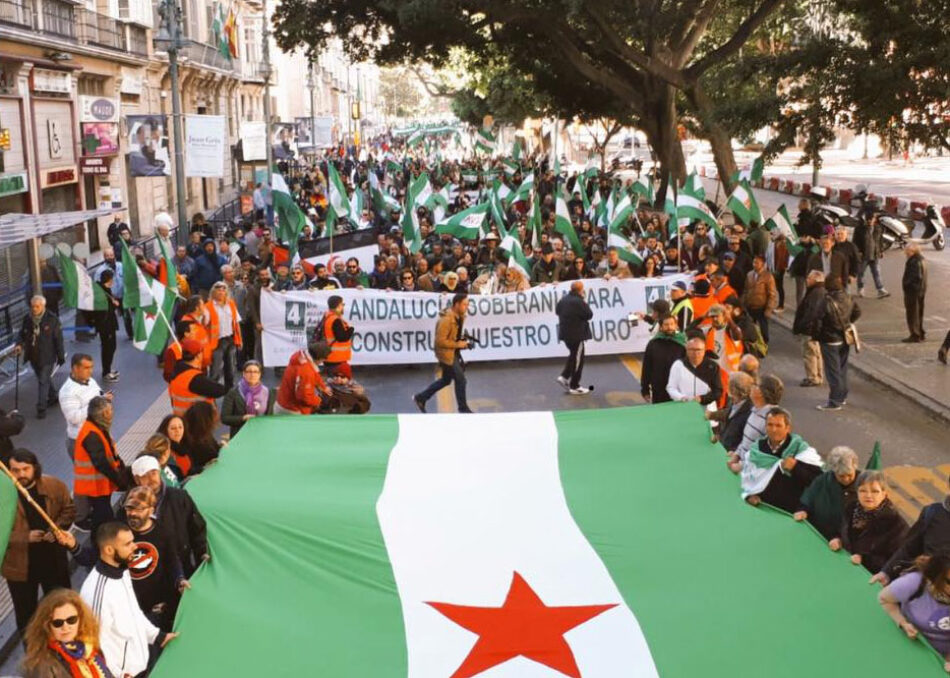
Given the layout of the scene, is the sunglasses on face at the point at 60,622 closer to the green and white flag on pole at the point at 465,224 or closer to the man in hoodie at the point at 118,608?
the man in hoodie at the point at 118,608

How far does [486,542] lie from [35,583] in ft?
9.62

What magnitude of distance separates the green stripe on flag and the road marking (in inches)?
272

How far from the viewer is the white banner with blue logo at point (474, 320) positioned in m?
15.3

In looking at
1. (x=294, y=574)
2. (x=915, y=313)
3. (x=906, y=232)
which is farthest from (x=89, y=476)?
(x=906, y=232)

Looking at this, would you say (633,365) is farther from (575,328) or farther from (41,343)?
(41,343)

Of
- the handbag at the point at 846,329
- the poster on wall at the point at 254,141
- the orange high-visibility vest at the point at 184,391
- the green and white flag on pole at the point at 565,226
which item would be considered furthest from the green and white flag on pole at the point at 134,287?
the poster on wall at the point at 254,141

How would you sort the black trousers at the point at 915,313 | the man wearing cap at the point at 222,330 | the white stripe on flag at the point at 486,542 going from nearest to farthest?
the white stripe on flag at the point at 486,542 → the man wearing cap at the point at 222,330 → the black trousers at the point at 915,313

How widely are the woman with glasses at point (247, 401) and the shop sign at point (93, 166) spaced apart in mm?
19202

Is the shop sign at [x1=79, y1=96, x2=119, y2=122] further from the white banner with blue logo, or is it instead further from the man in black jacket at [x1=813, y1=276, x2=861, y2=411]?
the man in black jacket at [x1=813, y1=276, x2=861, y2=411]

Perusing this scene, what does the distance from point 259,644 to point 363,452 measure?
285 centimetres

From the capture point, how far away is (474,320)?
51.0ft

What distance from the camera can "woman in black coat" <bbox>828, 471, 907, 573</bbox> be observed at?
629 cm

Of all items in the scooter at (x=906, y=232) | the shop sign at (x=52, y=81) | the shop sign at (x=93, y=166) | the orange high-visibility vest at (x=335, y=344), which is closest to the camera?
the orange high-visibility vest at (x=335, y=344)

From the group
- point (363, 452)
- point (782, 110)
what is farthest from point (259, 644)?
point (782, 110)
